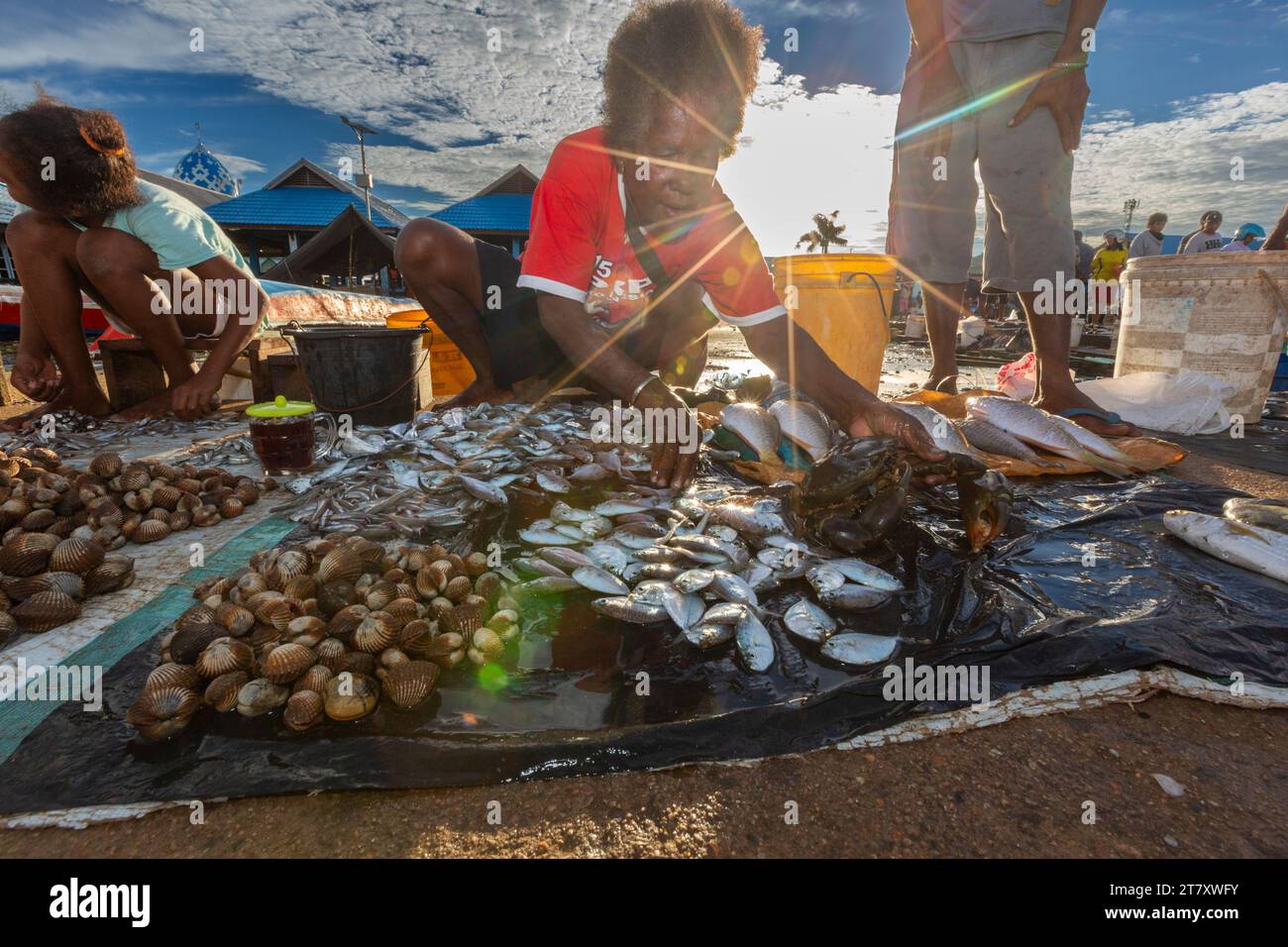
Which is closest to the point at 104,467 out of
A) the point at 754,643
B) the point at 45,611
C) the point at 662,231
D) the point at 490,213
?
the point at 45,611

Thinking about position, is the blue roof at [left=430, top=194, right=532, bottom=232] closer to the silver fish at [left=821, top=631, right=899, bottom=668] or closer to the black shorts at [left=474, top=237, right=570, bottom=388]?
the black shorts at [left=474, top=237, right=570, bottom=388]

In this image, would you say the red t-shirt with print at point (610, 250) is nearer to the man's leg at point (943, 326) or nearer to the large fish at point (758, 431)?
the large fish at point (758, 431)

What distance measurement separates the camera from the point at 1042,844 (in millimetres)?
1093

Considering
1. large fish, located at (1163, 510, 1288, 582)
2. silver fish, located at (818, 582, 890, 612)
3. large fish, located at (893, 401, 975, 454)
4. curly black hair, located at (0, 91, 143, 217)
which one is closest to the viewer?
silver fish, located at (818, 582, 890, 612)

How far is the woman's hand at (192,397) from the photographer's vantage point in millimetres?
4144

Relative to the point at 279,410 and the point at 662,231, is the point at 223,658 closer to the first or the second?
the point at 279,410

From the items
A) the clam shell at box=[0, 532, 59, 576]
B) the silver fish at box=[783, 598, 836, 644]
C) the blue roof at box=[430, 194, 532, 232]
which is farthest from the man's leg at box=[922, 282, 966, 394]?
the blue roof at box=[430, 194, 532, 232]

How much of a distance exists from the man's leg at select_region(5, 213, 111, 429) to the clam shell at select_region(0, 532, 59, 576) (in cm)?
325

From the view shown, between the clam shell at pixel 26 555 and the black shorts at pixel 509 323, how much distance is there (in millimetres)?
2904

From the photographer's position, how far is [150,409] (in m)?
4.31

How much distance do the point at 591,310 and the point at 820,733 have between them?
3.05 metres

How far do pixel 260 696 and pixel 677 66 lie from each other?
2994 millimetres

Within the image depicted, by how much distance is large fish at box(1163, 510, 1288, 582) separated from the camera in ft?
6.28

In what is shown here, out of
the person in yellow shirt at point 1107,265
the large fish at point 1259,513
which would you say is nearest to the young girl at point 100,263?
the large fish at point 1259,513
